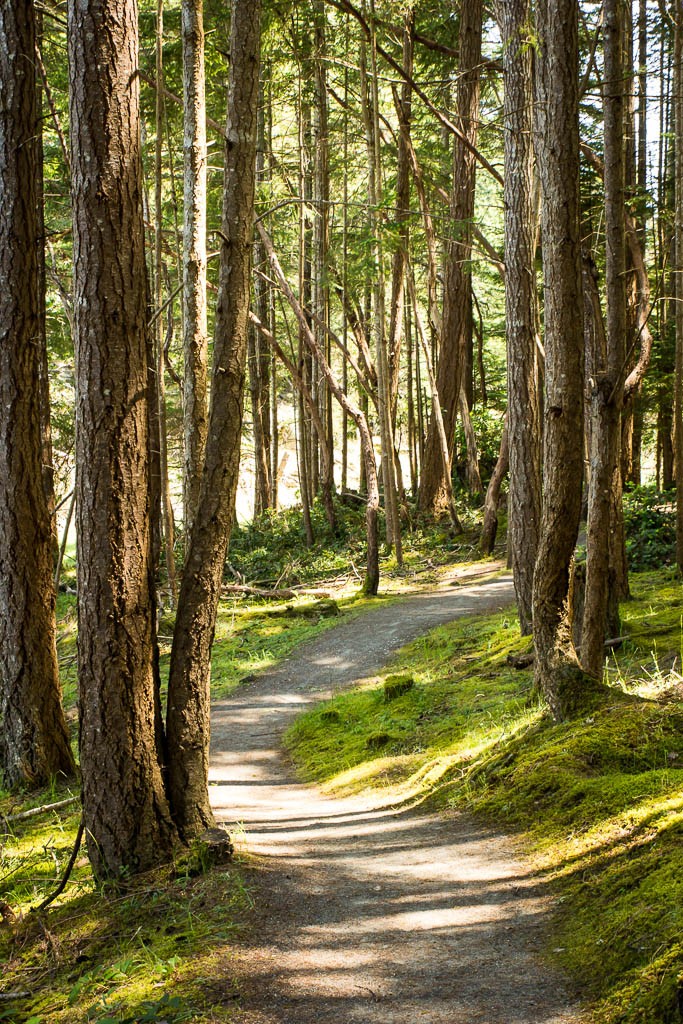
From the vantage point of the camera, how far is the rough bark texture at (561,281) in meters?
6.40

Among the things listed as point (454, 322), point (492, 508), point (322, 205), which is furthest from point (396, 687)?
point (322, 205)

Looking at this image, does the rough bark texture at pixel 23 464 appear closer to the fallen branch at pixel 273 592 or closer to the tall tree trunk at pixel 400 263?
the fallen branch at pixel 273 592

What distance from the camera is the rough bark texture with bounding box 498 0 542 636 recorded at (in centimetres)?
→ 955

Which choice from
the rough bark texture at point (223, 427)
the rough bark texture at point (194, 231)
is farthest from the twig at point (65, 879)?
the rough bark texture at point (194, 231)

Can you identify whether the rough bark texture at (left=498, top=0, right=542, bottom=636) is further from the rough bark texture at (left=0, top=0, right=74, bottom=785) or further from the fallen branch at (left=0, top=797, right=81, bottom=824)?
the fallen branch at (left=0, top=797, right=81, bottom=824)

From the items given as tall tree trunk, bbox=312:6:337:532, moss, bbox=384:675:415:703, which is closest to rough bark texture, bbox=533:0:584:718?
moss, bbox=384:675:415:703

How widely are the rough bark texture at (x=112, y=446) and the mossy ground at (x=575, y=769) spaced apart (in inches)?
94.1

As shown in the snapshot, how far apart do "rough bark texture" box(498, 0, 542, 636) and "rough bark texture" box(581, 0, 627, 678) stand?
89.2 inches

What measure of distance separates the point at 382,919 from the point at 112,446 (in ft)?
9.41

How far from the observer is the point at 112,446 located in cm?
479

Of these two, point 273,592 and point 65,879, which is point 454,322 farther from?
point 65,879

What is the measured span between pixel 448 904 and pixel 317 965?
97 cm

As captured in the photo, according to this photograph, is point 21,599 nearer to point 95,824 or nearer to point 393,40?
point 95,824

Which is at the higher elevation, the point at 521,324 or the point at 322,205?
the point at 322,205
